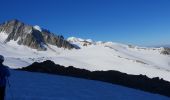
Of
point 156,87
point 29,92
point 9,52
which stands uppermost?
point 9,52

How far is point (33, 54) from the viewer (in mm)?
198750

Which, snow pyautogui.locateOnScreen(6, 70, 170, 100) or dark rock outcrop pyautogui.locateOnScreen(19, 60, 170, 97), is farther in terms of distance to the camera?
dark rock outcrop pyautogui.locateOnScreen(19, 60, 170, 97)

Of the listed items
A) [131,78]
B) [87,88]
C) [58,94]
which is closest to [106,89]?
[87,88]

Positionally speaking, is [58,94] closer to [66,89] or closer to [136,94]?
[66,89]

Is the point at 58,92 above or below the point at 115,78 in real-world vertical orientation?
below

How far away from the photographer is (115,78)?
108 feet

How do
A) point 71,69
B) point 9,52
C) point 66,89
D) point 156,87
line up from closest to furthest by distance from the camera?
point 66,89
point 156,87
point 71,69
point 9,52

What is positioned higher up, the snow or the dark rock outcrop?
the dark rock outcrop

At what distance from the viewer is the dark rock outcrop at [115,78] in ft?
103

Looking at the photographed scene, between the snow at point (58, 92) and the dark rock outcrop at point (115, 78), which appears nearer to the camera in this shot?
the snow at point (58, 92)

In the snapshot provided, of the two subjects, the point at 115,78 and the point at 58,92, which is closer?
the point at 58,92

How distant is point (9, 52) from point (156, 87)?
165 meters

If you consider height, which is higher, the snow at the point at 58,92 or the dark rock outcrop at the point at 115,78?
the dark rock outcrop at the point at 115,78

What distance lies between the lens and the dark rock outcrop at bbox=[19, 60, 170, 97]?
31.4m
